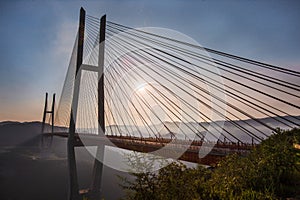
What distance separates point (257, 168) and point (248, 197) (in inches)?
34.3

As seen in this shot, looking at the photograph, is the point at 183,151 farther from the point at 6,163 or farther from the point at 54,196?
the point at 6,163

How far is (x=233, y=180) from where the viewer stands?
3.48 metres

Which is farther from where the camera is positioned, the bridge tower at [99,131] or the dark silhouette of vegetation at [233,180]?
the bridge tower at [99,131]

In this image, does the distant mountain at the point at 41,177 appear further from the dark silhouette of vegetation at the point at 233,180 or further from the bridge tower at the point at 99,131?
Answer: the dark silhouette of vegetation at the point at 233,180

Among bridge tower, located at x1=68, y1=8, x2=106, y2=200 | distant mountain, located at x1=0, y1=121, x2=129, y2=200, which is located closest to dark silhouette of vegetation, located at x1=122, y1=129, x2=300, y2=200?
bridge tower, located at x1=68, y1=8, x2=106, y2=200

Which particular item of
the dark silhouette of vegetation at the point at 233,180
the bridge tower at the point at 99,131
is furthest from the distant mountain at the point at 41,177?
the dark silhouette of vegetation at the point at 233,180

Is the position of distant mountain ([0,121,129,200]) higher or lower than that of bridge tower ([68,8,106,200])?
lower

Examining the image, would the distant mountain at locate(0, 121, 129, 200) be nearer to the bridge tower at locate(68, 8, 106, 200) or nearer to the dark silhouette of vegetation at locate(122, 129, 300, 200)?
the bridge tower at locate(68, 8, 106, 200)

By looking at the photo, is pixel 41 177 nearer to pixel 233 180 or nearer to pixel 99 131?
pixel 99 131

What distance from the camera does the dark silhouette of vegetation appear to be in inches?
135

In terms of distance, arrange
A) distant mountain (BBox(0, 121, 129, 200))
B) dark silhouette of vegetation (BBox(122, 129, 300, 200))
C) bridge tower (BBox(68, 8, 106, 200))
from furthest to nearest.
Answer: distant mountain (BBox(0, 121, 129, 200)) < bridge tower (BBox(68, 8, 106, 200)) < dark silhouette of vegetation (BBox(122, 129, 300, 200))

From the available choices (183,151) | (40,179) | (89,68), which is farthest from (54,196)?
(183,151)

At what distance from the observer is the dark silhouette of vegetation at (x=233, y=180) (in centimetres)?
342

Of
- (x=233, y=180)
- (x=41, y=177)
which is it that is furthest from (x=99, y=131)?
(x=41, y=177)
